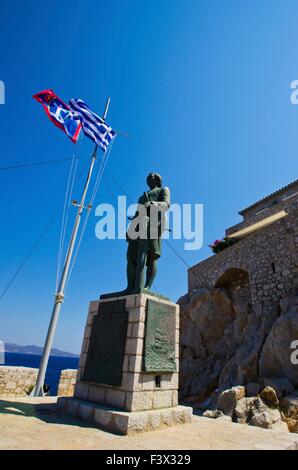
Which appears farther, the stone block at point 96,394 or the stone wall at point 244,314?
the stone wall at point 244,314

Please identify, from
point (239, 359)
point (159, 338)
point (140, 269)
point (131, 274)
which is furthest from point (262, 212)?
point (159, 338)

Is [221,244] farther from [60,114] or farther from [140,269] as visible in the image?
[140,269]

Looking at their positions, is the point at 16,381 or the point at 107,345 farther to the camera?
the point at 16,381

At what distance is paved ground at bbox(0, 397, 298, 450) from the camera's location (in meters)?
3.01

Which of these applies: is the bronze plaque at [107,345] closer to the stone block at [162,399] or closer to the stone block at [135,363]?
the stone block at [135,363]

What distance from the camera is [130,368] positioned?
4.13m

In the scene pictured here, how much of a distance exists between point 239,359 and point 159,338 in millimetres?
9683

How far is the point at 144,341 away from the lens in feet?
14.2

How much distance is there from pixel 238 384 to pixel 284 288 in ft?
16.5

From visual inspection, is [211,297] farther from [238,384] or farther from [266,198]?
[266,198]

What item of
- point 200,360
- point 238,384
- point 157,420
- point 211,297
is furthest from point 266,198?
point 157,420

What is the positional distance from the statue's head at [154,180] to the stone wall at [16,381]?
7.71m

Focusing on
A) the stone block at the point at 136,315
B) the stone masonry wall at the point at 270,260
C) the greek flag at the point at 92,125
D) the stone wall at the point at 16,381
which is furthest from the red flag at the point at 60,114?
the stone masonry wall at the point at 270,260

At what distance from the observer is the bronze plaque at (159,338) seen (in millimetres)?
4359
